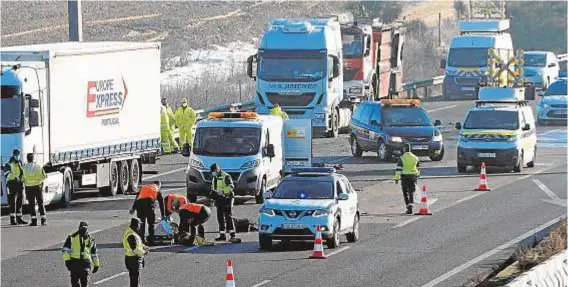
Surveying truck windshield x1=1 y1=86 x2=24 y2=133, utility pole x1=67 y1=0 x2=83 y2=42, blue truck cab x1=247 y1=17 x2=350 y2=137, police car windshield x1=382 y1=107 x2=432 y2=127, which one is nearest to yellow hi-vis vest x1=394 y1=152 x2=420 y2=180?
truck windshield x1=1 y1=86 x2=24 y2=133

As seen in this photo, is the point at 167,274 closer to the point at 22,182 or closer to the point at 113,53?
the point at 22,182

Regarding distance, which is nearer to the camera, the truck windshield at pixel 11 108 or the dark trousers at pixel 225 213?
the dark trousers at pixel 225 213

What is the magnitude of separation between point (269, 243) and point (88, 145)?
9135 mm

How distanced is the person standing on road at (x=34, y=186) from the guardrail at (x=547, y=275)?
41.5 ft

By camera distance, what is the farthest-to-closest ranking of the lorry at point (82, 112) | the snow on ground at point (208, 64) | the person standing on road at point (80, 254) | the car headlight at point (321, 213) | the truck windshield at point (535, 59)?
the truck windshield at point (535, 59), the snow on ground at point (208, 64), the lorry at point (82, 112), the car headlight at point (321, 213), the person standing on road at point (80, 254)

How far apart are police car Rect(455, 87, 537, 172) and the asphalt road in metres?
0.47

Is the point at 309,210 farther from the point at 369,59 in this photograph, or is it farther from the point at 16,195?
the point at 369,59

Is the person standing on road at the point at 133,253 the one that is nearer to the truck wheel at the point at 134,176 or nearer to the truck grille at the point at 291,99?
the truck wheel at the point at 134,176

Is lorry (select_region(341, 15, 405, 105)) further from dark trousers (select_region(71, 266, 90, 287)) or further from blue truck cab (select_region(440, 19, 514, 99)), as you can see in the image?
dark trousers (select_region(71, 266, 90, 287))

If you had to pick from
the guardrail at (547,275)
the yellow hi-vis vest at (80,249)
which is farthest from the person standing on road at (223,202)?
the guardrail at (547,275)

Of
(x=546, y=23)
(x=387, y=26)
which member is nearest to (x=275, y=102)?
(x=387, y=26)

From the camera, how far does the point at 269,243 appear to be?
27.8 m

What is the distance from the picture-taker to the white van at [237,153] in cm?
3459

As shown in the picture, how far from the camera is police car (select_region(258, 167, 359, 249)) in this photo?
2741 centimetres
